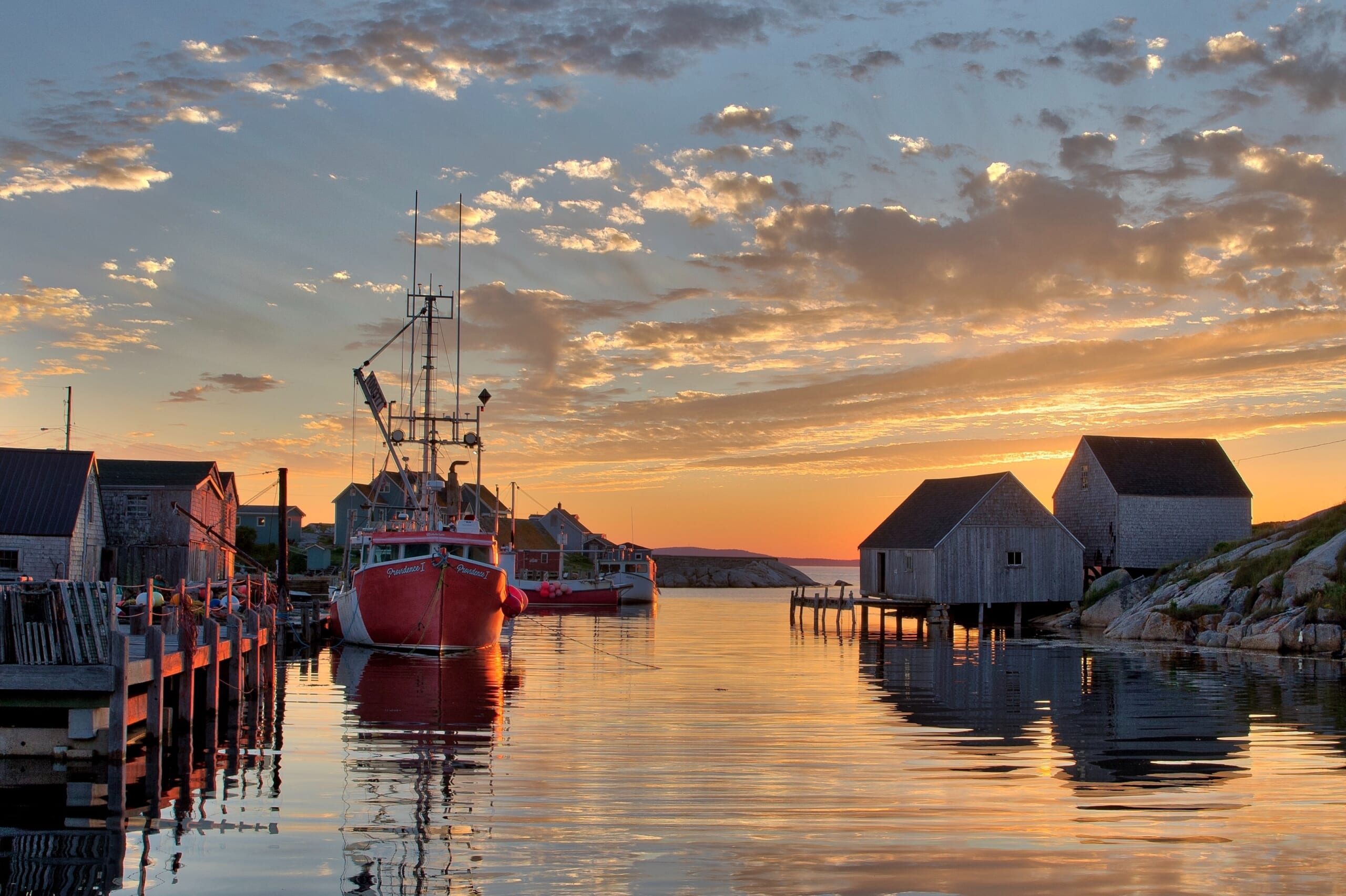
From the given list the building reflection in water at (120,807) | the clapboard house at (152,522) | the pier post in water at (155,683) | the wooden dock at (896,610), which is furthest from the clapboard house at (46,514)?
the wooden dock at (896,610)

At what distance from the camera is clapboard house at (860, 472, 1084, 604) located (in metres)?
60.2

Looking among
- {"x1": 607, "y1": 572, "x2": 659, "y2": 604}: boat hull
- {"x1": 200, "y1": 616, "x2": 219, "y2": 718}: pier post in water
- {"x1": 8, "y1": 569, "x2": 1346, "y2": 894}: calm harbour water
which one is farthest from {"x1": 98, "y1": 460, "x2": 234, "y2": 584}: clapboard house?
{"x1": 607, "y1": 572, "x2": 659, "y2": 604}: boat hull

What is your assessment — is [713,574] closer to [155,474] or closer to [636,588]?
[636,588]

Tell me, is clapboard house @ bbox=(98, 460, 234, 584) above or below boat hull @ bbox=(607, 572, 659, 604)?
above

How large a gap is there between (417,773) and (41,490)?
33.0m

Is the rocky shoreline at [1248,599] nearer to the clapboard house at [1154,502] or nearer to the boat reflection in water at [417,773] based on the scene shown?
the clapboard house at [1154,502]

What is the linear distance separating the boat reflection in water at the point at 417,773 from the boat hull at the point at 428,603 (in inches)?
204

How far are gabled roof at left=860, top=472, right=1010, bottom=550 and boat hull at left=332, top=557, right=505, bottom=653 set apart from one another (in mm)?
28055

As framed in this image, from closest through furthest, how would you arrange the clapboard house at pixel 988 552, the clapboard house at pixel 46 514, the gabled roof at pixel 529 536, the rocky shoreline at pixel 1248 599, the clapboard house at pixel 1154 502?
the clapboard house at pixel 46 514, the rocky shoreline at pixel 1248 599, the clapboard house at pixel 988 552, the clapboard house at pixel 1154 502, the gabled roof at pixel 529 536

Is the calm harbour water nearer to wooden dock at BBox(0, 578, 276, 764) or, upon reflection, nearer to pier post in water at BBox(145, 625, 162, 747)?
pier post in water at BBox(145, 625, 162, 747)

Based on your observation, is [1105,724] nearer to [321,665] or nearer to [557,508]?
[321,665]

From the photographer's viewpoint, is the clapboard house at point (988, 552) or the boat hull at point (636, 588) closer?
the clapboard house at point (988, 552)

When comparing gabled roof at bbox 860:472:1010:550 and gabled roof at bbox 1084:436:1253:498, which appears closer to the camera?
gabled roof at bbox 860:472:1010:550

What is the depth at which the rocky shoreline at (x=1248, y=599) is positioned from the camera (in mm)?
43156
